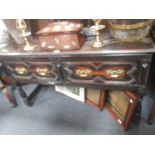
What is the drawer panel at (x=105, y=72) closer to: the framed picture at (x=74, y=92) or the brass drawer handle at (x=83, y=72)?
the brass drawer handle at (x=83, y=72)

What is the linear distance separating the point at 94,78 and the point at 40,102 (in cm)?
81

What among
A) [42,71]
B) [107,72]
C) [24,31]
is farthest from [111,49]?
[24,31]

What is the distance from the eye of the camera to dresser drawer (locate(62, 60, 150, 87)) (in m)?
0.96

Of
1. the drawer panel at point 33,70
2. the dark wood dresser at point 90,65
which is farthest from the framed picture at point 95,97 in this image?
the drawer panel at point 33,70

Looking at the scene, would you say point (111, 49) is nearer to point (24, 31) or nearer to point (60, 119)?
point (24, 31)

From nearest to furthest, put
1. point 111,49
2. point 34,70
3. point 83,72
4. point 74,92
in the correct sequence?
point 111,49, point 83,72, point 34,70, point 74,92

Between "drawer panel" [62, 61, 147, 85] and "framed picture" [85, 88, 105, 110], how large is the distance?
0.36 meters

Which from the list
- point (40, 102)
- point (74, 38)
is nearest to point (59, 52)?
point (74, 38)

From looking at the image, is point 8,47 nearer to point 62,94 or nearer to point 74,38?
point 74,38

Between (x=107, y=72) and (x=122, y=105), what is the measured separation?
39 centimetres

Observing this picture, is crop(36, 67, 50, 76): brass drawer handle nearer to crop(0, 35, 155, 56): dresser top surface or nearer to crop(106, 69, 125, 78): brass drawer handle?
crop(0, 35, 155, 56): dresser top surface

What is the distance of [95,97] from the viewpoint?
1505 millimetres

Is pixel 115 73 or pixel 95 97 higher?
pixel 115 73

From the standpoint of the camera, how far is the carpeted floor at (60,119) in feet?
4.39
